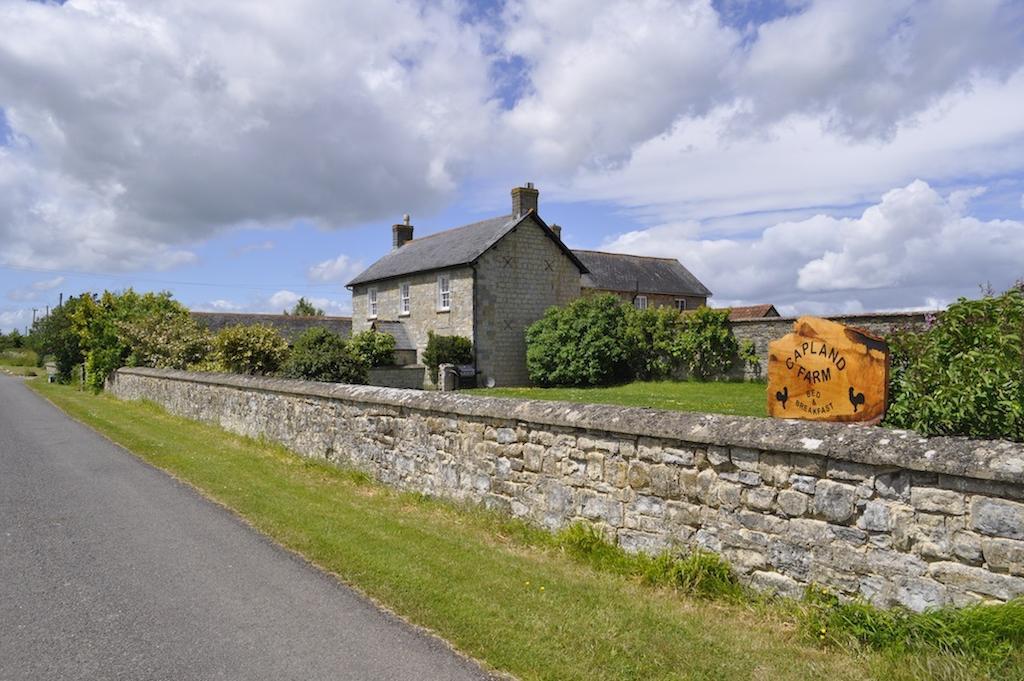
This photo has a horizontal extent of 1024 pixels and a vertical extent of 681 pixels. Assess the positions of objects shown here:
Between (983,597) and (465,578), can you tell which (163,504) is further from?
(983,597)

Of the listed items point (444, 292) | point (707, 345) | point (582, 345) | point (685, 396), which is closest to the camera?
point (685, 396)

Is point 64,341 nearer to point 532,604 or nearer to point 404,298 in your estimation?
point 404,298

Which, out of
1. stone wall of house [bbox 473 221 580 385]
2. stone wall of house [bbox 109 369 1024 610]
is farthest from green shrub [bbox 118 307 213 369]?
stone wall of house [bbox 109 369 1024 610]

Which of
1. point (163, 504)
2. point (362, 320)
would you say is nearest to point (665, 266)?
point (362, 320)

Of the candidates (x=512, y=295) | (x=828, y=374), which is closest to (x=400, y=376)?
(x=512, y=295)

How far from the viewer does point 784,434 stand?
206 inches

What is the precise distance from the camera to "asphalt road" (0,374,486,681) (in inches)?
169

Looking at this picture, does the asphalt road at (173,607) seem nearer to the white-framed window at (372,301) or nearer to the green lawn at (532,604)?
the green lawn at (532,604)

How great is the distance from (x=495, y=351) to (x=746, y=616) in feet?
85.0

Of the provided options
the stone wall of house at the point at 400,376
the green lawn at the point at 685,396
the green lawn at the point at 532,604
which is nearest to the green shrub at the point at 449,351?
the stone wall of house at the point at 400,376

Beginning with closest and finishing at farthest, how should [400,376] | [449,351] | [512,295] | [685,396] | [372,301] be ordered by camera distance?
[685,396] → [449,351] → [400,376] → [512,295] → [372,301]

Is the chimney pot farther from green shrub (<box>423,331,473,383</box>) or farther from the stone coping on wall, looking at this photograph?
the stone coping on wall

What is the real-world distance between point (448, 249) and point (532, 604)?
28.6 metres

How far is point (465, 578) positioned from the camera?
5867mm
